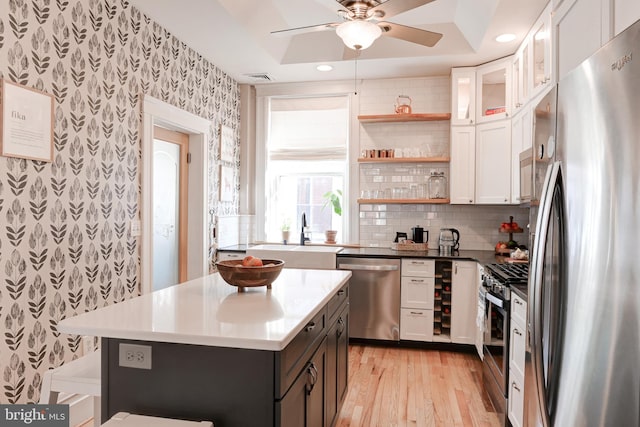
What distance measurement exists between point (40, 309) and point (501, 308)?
2669mm

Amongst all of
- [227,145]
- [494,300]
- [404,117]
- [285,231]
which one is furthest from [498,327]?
[227,145]

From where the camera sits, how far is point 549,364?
1.37 meters

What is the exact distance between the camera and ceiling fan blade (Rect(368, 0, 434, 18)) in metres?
2.24

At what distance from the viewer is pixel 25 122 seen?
2312 mm

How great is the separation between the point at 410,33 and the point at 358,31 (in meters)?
0.50

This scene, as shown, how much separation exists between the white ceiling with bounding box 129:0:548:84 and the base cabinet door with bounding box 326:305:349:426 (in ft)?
6.59

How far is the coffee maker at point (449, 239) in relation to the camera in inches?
182

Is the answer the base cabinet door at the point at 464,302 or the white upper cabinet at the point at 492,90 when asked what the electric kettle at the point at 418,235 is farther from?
the white upper cabinet at the point at 492,90

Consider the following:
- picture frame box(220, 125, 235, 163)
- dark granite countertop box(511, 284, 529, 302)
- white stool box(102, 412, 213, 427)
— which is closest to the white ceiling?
picture frame box(220, 125, 235, 163)

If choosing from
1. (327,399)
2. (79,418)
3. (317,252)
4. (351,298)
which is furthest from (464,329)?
(79,418)

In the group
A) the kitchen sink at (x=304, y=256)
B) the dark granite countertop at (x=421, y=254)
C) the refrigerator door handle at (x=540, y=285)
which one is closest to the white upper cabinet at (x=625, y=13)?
the refrigerator door handle at (x=540, y=285)

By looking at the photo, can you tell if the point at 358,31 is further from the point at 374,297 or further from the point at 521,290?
the point at 374,297

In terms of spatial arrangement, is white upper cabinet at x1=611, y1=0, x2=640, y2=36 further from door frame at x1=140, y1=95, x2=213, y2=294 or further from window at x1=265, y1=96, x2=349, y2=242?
window at x1=265, y1=96, x2=349, y2=242

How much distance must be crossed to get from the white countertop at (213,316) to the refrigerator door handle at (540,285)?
0.80 m
